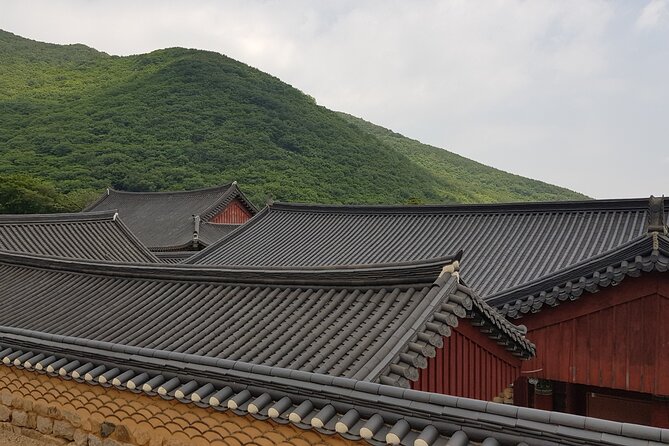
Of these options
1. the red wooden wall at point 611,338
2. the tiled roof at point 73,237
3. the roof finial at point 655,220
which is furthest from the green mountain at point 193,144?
the roof finial at point 655,220

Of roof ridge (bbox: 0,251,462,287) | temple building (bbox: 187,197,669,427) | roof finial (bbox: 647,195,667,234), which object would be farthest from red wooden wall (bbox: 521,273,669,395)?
roof ridge (bbox: 0,251,462,287)

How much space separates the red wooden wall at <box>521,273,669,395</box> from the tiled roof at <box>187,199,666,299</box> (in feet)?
2.92

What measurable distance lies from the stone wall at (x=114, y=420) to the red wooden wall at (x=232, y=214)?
88.1 feet

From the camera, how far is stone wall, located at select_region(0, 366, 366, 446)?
4734 mm

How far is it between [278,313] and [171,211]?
99.2 feet

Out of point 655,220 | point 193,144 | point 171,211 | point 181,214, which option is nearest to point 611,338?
point 655,220

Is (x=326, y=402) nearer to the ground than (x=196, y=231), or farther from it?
nearer to the ground

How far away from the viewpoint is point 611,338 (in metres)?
8.66

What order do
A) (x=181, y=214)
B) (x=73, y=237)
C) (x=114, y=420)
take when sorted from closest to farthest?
(x=114, y=420) < (x=73, y=237) < (x=181, y=214)

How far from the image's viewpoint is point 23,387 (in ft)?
21.0

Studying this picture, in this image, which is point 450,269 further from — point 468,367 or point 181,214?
point 181,214

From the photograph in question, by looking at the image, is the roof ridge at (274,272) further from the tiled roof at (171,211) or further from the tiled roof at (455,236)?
the tiled roof at (171,211)

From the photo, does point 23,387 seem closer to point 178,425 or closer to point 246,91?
point 178,425

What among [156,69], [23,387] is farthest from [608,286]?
[156,69]
